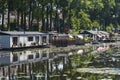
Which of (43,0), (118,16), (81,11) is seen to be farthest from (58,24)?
(118,16)

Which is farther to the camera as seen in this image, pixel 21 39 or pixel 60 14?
pixel 60 14

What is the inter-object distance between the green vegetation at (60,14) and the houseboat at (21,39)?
9977 mm

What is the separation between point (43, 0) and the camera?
10500 centimetres

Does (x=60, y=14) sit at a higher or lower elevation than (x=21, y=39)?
higher

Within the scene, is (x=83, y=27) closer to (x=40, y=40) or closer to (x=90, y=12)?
(x=90, y=12)

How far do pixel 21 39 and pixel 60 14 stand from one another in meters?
59.7

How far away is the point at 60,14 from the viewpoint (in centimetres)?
13625

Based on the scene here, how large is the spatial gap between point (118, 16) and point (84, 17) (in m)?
53.5

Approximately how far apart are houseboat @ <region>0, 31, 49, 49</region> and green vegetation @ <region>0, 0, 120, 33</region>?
9.98 metres

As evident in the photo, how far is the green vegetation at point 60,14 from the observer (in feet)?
319

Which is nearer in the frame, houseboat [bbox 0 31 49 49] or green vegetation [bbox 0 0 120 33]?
houseboat [bbox 0 31 49 49]

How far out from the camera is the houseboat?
72.0 meters

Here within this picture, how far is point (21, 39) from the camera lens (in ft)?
255

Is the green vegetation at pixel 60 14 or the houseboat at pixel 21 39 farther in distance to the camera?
the green vegetation at pixel 60 14
